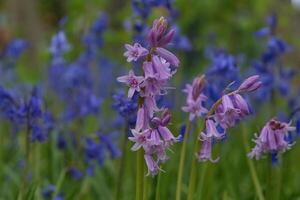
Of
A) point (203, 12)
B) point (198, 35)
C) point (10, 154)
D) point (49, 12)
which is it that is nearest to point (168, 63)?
point (10, 154)

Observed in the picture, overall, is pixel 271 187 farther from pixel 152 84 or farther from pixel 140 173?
pixel 152 84

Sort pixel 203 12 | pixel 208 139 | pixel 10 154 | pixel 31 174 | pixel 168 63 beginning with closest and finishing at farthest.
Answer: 1. pixel 168 63
2. pixel 208 139
3. pixel 31 174
4. pixel 10 154
5. pixel 203 12

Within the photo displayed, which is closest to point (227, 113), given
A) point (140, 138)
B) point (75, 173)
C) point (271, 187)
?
point (140, 138)

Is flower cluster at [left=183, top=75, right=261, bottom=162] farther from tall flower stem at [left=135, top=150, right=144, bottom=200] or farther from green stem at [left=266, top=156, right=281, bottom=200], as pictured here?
green stem at [left=266, top=156, right=281, bottom=200]

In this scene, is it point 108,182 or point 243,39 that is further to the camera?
point 243,39

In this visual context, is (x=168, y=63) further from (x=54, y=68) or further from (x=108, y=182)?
(x=54, y=68)

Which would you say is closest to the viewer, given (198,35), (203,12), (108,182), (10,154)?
(108,182)

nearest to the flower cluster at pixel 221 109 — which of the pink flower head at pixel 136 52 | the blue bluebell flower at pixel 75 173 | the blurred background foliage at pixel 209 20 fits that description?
the pink flower head at pixel 136 52

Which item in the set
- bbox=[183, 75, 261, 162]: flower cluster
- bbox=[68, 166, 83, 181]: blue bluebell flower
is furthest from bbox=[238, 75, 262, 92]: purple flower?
bbox=[68, 166, 83, 181]: blue bluebell flower
